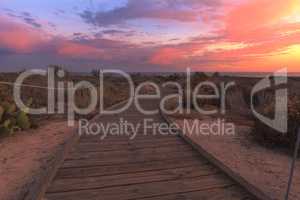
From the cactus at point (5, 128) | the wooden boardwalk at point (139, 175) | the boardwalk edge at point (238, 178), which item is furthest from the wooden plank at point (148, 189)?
the cactus at point (5, 128)

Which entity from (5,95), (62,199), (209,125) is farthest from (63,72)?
(62,199)

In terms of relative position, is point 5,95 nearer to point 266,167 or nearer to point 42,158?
point 42,158

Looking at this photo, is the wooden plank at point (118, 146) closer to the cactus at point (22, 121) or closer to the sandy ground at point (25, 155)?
the sandy ground at point (25, 155)

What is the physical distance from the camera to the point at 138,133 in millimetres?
7723

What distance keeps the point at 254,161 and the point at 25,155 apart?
5.04 metres

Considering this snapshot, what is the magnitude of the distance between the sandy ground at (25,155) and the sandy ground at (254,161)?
364cm

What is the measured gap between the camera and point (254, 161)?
5973 mm

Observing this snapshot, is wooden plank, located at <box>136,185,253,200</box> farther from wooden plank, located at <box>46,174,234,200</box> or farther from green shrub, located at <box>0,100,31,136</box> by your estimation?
green shrub, located at <box>0,100,31,136</box>

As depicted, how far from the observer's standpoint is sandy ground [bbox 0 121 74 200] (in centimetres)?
468

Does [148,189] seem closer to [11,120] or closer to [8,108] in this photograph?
[11,120]

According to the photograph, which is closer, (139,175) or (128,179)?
(128,179)

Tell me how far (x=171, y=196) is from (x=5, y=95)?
24.8 ft

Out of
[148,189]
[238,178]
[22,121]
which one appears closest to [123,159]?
[148,189]

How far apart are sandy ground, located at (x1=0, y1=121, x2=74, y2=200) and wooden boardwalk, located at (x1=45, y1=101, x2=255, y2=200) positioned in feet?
2.14
